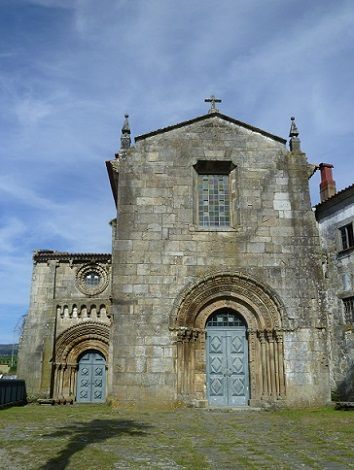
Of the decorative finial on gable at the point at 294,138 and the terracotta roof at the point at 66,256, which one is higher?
the decorative finial on gable at the point at 294,138

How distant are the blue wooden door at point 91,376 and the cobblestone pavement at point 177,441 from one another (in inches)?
496

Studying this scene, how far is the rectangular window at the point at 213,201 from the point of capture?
15.0 meters

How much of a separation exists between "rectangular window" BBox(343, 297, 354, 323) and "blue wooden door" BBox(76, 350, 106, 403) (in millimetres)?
12620

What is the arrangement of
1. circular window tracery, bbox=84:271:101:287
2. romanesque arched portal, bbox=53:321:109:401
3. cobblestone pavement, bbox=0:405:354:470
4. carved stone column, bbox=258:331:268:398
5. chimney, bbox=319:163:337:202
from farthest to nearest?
circular window tracery, bbox=84:271:101:287
romanesque arched portal, bbox=53:321:109:401
chimney, bbox=319:163:337:202
carved stone column, bbox=258:331:268:398
cobblestone pavement, bbox=0:405:354:470

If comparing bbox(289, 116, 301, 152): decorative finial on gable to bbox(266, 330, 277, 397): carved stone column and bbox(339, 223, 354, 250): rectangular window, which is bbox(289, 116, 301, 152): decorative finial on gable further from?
bbox(266, 330, 277, 397): carved stone column

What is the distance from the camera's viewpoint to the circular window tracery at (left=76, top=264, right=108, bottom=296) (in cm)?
2477

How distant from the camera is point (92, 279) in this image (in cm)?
2531

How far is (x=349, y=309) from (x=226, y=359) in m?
5.65

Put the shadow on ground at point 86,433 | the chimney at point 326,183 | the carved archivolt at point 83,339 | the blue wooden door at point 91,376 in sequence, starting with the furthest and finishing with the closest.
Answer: the blue wooden door at point 91,376
the carved archivolt at point 83,339
the chimney at point 326,183
the shadow on ground at point 86,433

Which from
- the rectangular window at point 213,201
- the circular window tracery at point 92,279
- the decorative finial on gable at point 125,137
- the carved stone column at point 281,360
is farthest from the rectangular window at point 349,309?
the circular window tracery at point 92,279

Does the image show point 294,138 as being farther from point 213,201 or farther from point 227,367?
point 227,367

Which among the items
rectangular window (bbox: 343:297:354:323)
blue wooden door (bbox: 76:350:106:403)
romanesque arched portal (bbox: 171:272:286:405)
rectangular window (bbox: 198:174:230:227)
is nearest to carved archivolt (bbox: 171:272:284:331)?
romanesque arched portal (bbox: 171:272:286:405)

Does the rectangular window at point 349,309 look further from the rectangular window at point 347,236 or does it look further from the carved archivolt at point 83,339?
the carved archivolt at point 83,339

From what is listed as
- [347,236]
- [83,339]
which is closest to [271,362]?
[347,236]
